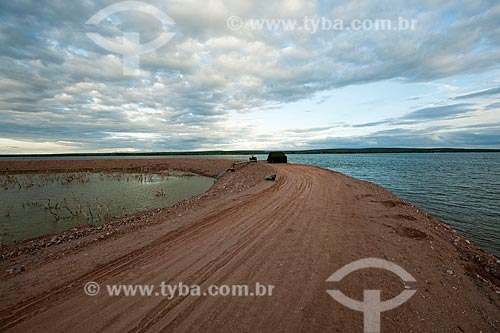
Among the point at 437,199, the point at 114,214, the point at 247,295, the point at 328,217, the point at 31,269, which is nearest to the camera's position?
the point at 247,295

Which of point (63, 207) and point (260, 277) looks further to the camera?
point (63, 207)

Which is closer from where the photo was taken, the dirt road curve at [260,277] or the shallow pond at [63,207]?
the dirt road curve at [260,277]

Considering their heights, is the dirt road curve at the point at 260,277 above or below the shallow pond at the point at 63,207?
above

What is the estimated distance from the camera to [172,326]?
10.5 ft

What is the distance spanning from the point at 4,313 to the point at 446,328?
6.37 meters

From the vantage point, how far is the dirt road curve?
3.30 metres

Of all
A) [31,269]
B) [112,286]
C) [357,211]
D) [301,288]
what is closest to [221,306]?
[301,288]

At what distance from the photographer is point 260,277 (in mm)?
4316

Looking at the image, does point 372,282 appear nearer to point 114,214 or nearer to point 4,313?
point 4,313

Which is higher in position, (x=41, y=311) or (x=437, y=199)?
(x=41, y=311)

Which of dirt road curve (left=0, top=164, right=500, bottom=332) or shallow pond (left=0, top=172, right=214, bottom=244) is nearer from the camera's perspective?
dirt road curve (left=0, top=164, right=500, bottom=332)

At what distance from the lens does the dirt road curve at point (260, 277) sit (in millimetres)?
3305

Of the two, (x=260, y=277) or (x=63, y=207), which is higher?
(x=260, y=277)

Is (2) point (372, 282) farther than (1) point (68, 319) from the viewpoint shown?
Yes
